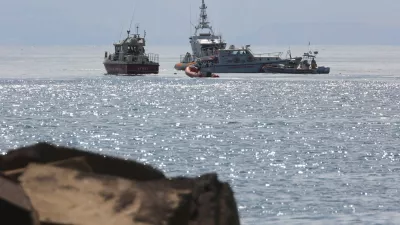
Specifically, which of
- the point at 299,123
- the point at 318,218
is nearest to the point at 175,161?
the point at 318,218

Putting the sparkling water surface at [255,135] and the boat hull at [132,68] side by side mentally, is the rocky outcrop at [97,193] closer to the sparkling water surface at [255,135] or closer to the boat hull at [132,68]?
the sparkling water surface at [255,135]

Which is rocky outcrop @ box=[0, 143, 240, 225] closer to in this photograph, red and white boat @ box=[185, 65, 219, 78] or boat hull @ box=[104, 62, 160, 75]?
boat hull @ box=[104, 62, 160, 75]

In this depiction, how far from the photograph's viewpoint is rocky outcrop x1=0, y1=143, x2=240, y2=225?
22.5 ft

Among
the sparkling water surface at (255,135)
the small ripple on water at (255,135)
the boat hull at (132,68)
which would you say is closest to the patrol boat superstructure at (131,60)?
the boat hull at (132,68)

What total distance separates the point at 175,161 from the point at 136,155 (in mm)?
3358

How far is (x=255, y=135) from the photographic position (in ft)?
150

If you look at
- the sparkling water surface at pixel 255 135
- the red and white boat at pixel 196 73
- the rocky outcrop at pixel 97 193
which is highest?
the rocky outcrop at pixel 97 193

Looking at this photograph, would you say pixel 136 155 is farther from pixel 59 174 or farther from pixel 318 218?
pixel 59 174

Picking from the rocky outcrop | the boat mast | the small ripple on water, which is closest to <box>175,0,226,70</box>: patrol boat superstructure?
the boat mast

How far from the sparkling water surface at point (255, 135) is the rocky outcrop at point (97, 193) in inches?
493

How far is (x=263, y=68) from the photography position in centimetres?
13212

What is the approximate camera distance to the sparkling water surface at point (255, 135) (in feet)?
77.7

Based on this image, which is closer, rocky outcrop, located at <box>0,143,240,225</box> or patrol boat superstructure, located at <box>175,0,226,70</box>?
rocky outcrop, located at <box>0,143,240,225</box>

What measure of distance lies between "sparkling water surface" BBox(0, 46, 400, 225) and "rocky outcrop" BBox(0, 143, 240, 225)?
12.5m
